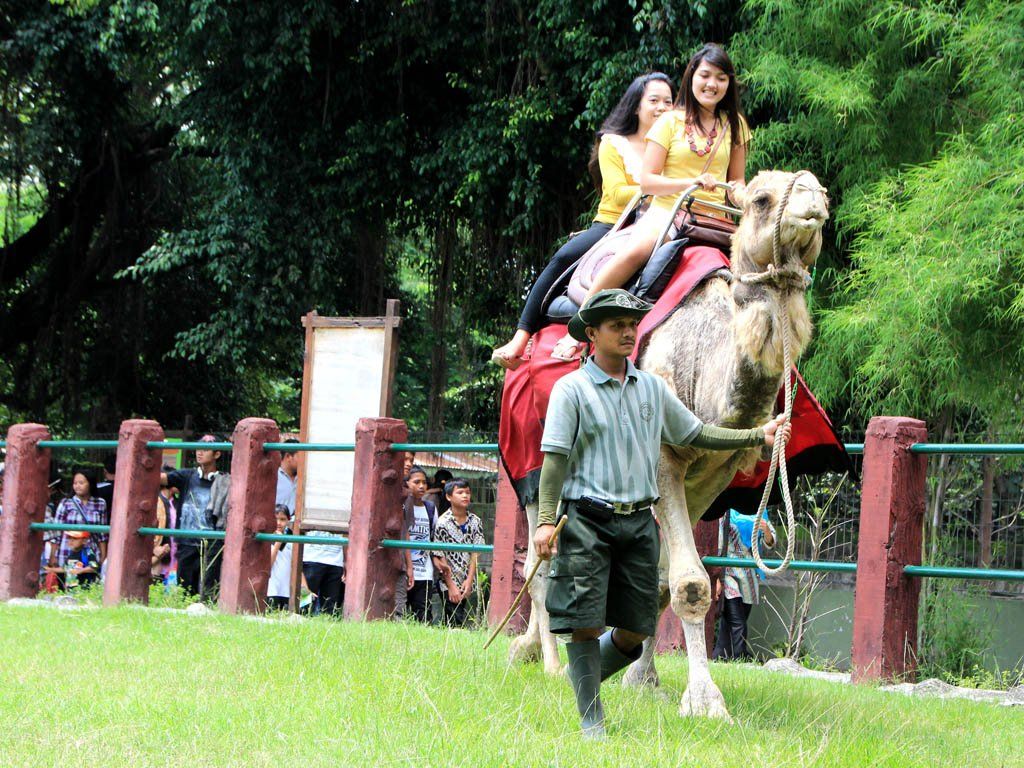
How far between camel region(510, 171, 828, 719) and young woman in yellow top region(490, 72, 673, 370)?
976 millimetres

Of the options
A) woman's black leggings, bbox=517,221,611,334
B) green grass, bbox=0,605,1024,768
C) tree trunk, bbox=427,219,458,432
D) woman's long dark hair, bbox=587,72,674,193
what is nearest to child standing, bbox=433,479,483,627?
green grass, bbox=0,605,1024,768

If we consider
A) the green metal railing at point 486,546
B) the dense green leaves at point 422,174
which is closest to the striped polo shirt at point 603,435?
the green metal railing at point 486,546

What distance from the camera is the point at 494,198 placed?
1566 centimetres

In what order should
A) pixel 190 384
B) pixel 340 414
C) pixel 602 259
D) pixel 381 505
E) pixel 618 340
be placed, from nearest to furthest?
pixel 618 340
pixel 602 259
pixel 381 505
pixel 340 414
pixel 190 384

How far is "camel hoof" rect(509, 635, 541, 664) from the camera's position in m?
6.86

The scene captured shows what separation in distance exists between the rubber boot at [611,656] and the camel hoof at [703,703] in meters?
0.35

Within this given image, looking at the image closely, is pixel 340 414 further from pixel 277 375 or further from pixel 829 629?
pixel 277 375

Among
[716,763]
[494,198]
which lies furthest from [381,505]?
[494,198]

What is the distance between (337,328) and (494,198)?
4716 millimetres

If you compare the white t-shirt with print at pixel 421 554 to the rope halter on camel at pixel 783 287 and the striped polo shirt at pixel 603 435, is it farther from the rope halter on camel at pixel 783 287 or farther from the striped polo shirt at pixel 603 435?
the striped polo shirt at pixel 603 435

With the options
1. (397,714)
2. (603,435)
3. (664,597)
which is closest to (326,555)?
(664,597)

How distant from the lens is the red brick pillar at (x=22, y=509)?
11.6m

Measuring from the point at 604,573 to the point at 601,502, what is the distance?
0.82 feet

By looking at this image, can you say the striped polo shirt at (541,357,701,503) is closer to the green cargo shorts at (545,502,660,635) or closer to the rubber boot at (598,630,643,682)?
the green cargo shorts at (545,502,660,635)
